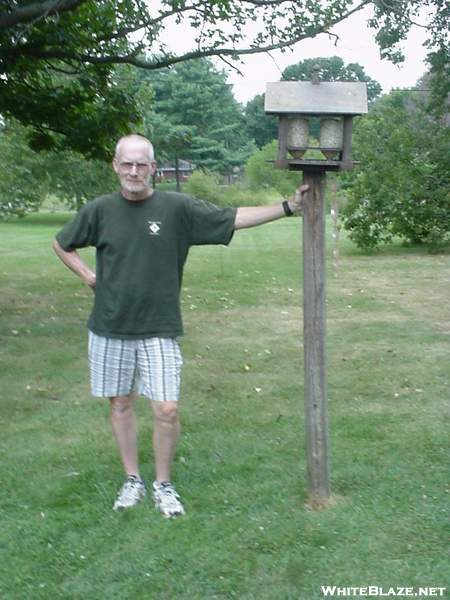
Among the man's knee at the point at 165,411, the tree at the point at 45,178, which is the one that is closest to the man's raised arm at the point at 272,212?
the man's knee at the point at 165,411

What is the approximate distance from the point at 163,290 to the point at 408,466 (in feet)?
6.45

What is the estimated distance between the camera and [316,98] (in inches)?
172

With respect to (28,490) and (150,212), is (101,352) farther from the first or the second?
(28,490)

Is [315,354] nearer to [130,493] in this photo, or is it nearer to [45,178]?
[130,493]

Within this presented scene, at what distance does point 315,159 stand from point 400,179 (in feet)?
53.7

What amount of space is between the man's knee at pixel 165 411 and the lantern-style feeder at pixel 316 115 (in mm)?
1350

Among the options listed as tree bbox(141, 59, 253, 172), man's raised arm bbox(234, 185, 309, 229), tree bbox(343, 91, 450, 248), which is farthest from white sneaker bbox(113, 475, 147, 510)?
tree bbox(141, 59, 253, 172)

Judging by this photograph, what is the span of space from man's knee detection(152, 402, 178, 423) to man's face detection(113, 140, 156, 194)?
3.61ft

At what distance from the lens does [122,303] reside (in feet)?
14.5

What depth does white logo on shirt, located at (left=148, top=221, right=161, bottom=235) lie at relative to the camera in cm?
438

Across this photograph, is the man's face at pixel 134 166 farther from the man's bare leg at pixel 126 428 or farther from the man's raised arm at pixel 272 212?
the man's bare leg at pixel 126 428

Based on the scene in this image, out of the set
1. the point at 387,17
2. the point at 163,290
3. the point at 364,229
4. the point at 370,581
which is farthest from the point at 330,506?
the point at 364,229

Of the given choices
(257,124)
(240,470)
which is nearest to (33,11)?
(240,470)

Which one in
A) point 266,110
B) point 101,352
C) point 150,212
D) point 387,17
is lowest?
point 101,352
